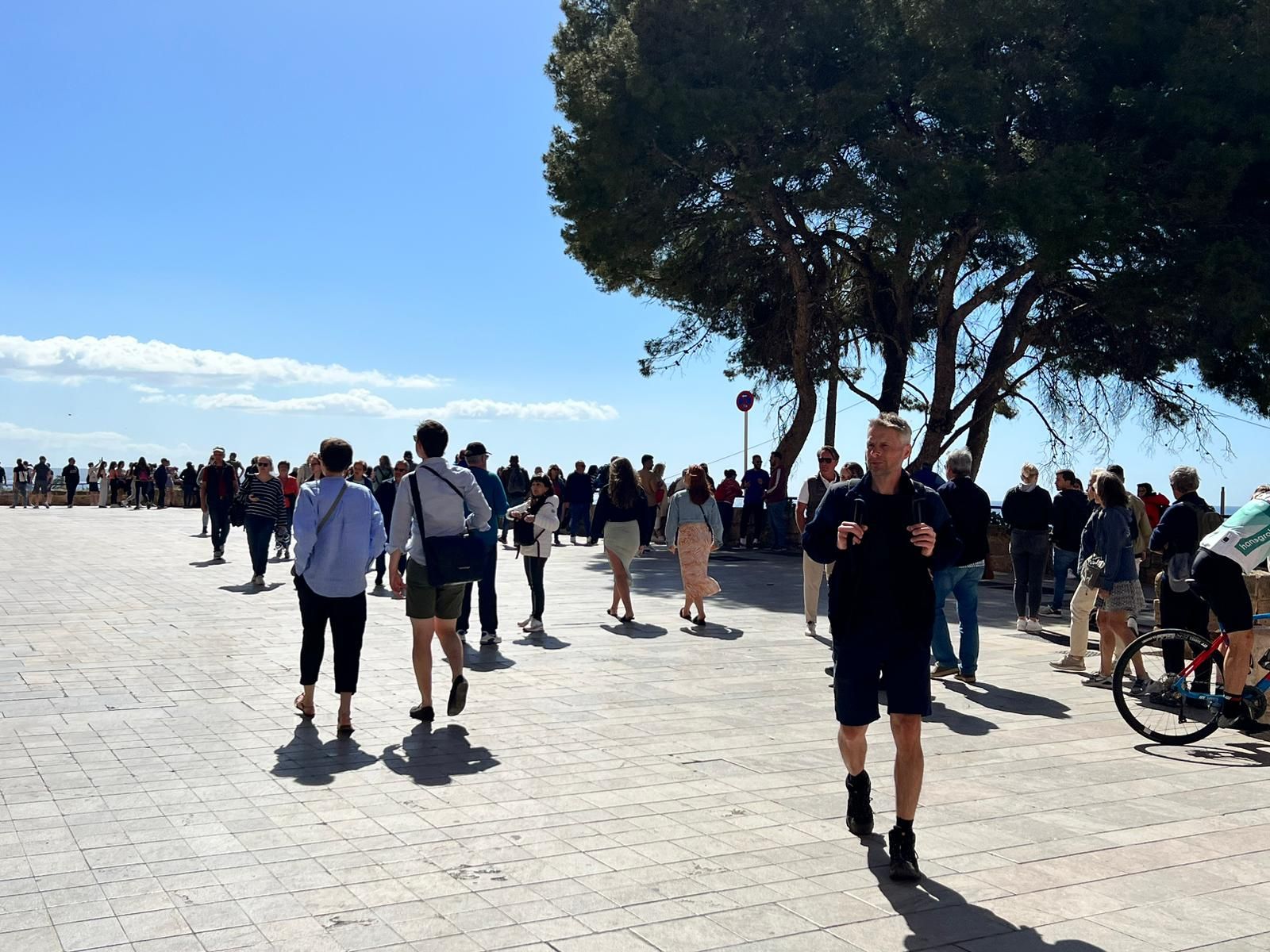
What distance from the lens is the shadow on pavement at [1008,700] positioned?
8422mm

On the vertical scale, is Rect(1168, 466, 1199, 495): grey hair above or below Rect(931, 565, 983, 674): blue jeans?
above

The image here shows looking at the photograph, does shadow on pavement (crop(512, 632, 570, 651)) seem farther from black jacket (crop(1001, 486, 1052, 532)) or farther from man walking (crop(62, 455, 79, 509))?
man walking (crop(62, 455, 79, 509))

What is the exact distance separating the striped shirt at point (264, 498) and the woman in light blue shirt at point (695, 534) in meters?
6.05

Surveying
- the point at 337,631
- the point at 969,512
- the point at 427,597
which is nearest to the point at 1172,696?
the point at 969,512

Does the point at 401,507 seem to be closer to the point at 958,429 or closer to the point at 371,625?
the point at 371,625

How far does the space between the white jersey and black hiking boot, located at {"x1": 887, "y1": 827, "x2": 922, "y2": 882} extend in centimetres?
335

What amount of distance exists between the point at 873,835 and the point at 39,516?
3352 centimetres

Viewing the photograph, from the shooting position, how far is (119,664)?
9.43 m

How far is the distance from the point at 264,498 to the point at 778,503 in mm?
10600

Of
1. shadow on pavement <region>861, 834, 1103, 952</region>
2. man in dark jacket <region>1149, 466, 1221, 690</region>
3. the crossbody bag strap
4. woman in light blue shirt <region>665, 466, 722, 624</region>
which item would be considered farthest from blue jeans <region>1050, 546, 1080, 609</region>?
shadow on pavement <region>861, 834, 1103, 952</region>

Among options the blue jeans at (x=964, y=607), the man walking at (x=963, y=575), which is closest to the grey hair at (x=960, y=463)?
the man walking at (x=963, y=575)

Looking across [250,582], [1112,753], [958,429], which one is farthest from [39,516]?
[1112,753]

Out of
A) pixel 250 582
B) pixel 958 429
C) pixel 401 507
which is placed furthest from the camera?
pixel 958 429

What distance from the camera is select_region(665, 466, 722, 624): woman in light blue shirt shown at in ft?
41.5
